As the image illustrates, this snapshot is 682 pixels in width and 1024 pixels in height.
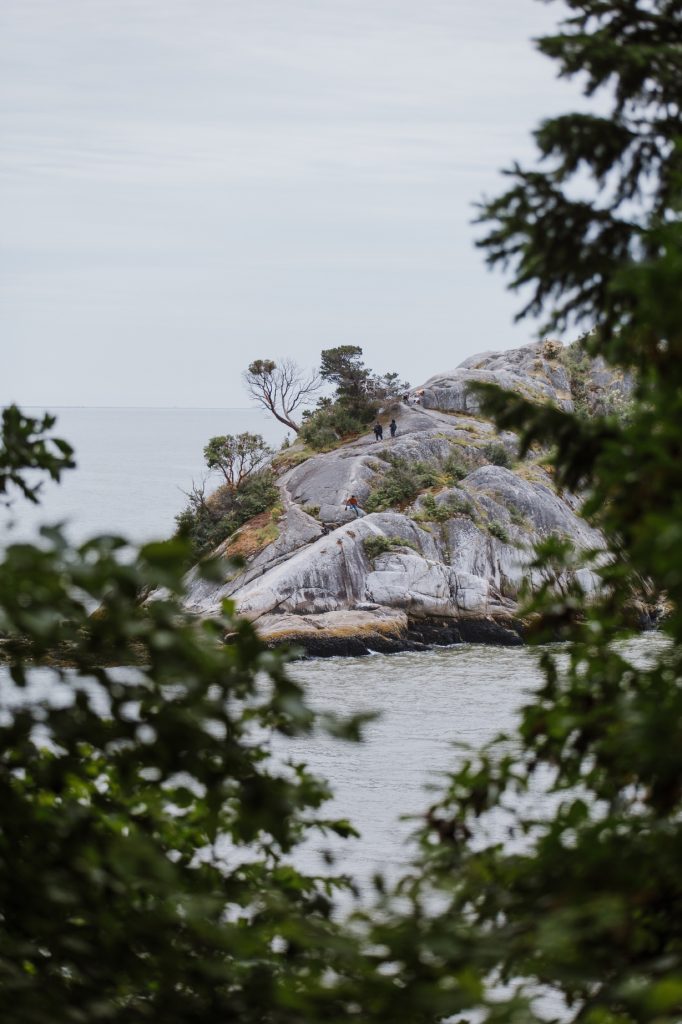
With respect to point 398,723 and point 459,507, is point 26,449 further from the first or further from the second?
point 459,507

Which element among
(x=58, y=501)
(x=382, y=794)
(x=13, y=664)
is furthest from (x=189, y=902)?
(x=58, y=501)

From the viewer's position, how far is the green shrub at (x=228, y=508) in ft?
165

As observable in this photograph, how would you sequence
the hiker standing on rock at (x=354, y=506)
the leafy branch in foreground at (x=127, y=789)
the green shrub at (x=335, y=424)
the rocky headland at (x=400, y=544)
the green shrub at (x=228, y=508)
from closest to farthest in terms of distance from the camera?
the leafy branch in foreground at (x=127, y=789)
the rocky headland at (x=400, y=544)
the hiker standing on rock at (x=354, y=506)
the green shrub at (x=228, y=508)
the green shrub at (x=335, y=424)

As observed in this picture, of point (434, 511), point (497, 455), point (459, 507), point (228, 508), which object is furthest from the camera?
point (228, 508)

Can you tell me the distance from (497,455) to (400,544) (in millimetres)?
8901

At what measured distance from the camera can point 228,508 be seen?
5194cm

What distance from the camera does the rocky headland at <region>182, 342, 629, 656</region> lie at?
42.5 meters

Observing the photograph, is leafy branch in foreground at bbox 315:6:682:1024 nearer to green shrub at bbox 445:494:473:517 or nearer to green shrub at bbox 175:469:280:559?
green shrub at bbox 445:494:473:517

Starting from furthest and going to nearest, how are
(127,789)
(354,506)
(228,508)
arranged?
1. (228,508)
2. (354,506)
3. (127,789)

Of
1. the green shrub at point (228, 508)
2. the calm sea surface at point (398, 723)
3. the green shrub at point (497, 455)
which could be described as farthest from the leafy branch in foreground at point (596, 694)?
the green shrub at point (497, 455)

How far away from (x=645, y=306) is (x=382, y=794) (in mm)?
23255

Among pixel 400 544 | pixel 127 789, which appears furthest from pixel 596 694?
pixel 400 544

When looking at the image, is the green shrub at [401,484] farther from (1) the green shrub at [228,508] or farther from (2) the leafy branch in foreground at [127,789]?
(2) the leafy branch in foreground at [127,789]

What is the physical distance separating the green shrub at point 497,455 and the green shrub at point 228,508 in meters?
10.1
